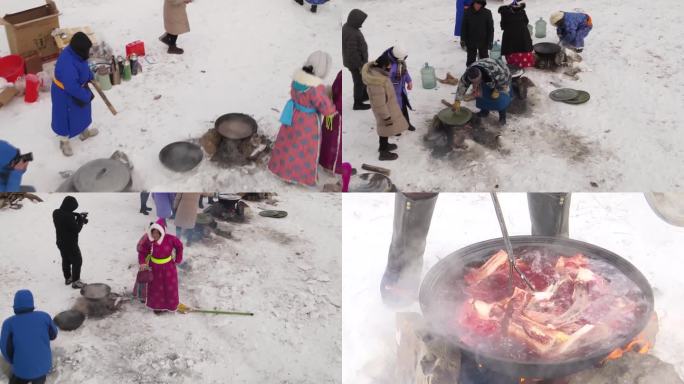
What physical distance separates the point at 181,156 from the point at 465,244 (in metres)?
2.91

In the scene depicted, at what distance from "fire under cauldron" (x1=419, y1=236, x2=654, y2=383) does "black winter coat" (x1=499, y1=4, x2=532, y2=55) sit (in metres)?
4.10

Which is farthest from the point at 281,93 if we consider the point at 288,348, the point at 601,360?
the point at 601,360

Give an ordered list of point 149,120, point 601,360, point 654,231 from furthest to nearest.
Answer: point 149,120, point 654,231, point 601,360

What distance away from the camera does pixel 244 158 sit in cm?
788

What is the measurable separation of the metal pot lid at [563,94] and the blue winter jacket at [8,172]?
539cm

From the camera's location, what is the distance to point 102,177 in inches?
296

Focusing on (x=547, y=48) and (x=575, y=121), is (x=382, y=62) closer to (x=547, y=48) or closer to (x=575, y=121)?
(x=575, y=121)

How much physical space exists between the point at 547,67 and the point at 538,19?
1.27m

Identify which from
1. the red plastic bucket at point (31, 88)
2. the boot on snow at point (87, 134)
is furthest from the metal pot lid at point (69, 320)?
the red plastic bucket at point (31, 88)

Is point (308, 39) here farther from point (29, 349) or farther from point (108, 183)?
point (29, 349)

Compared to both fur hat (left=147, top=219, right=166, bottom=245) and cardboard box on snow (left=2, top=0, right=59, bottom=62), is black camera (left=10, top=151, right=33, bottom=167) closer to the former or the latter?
fur hat (left=147, top=219, right=166, bottom=245)

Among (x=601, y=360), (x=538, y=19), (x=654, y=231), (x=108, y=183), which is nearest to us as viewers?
(x=601, y=360)

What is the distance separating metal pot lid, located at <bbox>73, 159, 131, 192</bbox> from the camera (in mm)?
7441

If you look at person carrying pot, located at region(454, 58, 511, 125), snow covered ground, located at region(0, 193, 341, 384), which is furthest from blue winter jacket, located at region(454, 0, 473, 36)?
snow covered ground, located at region(0, 193, 341, 384)
